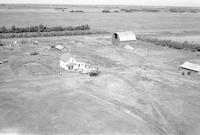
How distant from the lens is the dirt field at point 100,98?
17.9 m

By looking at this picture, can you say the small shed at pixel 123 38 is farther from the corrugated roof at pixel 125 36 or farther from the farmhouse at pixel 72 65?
the farmhouse at pixel 72 65

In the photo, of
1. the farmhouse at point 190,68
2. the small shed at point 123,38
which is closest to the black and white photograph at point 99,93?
the farmhouse at point 190,68

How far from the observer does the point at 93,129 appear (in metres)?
17.3

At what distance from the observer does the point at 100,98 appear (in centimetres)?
2297

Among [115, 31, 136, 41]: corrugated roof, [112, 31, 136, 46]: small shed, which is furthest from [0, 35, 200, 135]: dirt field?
[115, 31, 136, 41]: corrugated roof

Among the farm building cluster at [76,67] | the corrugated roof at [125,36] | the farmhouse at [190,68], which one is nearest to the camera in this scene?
the farm building cluster at [76,67]

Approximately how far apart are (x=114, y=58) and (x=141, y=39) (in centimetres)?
2105

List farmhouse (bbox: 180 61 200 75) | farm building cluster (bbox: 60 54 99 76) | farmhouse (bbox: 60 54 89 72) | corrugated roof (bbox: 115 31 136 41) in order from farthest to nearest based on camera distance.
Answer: corrugated roof (bbox: 115 31 136 41) → farmhouse (bbox: 180 61 200 75) → farmhouse (bbox: 60 54 89 72) → farm building cluster (bbox: 60 54 99 76)

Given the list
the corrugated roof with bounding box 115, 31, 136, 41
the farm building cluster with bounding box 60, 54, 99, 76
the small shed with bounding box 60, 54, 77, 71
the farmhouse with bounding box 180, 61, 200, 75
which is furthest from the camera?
the corrugated roof with bounding box 115, 31, 136, 41

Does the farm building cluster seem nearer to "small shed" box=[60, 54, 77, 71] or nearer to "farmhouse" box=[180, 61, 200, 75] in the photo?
"small shed" box=[60, 54, 77, 71]

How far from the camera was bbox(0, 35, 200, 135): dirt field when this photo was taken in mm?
17922

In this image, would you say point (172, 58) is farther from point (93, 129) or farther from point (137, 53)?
point (93, 129)

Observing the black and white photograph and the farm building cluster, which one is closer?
the black and white photograph

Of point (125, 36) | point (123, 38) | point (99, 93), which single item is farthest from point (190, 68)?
point (125, 36)
